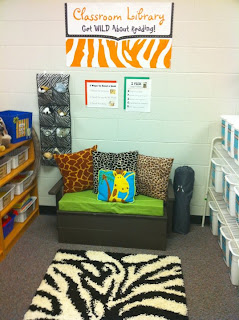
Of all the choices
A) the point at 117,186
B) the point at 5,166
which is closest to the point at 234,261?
the point at 117,186

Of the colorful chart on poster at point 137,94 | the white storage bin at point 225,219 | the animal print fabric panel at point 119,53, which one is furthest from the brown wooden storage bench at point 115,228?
the animal print fabric panel at point 119,53

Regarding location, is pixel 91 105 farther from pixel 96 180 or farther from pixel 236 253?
pixel 236 253

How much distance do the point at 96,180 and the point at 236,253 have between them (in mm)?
1417

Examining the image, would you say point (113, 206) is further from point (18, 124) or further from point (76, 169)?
point (18, 124)

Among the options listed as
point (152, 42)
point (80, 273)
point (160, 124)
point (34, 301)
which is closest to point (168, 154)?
point (160, 124)

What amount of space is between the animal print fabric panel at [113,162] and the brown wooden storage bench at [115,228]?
1.12 ft

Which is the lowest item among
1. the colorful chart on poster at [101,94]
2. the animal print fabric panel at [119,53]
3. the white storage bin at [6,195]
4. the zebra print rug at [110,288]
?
the zebra print rug at [110,288]

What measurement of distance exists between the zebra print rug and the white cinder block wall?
107 cm

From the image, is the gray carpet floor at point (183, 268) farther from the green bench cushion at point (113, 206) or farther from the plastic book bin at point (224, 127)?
the plastic book bin at point (224, 127)

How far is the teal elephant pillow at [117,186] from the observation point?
2.94m

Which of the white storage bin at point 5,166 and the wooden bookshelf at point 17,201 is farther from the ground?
the white storage bin at point 5,166

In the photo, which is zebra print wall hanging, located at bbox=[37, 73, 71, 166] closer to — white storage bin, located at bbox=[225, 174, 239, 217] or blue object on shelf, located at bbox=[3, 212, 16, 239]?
blue object on shelf, located at bbox=[3, 212, 16, 239]

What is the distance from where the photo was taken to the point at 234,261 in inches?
95.1

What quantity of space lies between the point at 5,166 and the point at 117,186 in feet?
3.37
